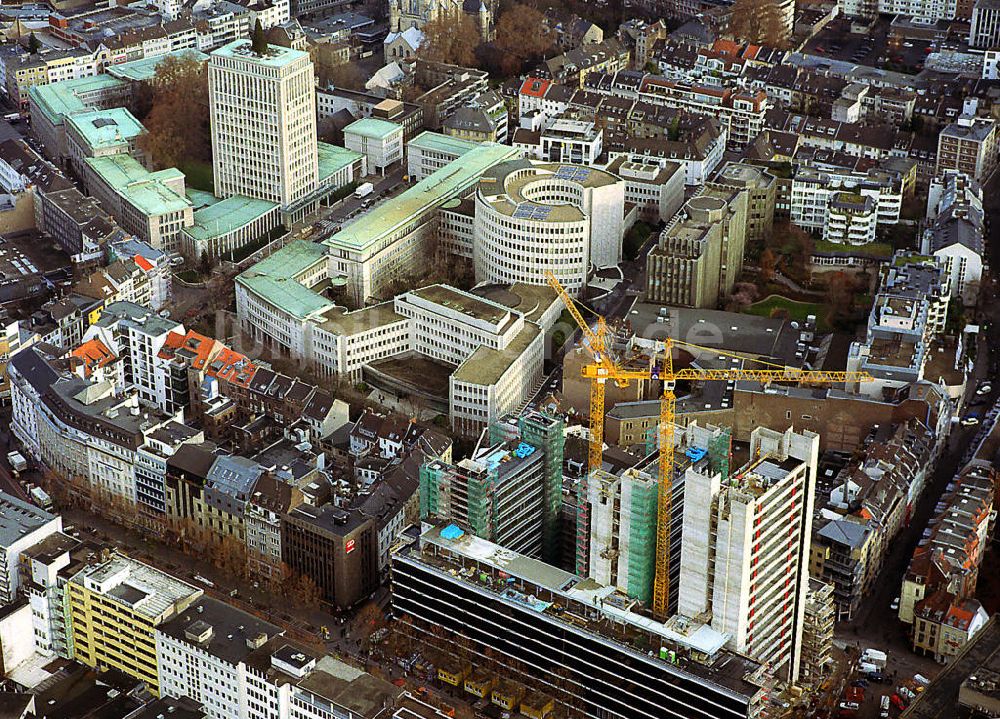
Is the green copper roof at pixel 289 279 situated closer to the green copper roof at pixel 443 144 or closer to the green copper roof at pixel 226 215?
the green copper roof at pixel 226 215

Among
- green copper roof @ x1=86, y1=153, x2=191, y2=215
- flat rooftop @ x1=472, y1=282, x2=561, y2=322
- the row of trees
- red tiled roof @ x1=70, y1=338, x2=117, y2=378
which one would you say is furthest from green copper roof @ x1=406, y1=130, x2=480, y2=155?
red tiled roof @ x1=70, y1=338, x2=117, y2=378

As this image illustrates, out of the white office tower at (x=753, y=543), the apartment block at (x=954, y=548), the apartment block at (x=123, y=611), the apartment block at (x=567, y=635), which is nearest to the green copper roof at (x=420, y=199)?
the apartment block at (x=567, y=635)

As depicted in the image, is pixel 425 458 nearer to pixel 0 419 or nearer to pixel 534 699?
pixel 534 699

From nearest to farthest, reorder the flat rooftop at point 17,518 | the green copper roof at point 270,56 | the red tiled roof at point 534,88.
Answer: the flat rooftop at point 17,518
the green copper roof at point 270,56
the red tiled roof at point 534,88

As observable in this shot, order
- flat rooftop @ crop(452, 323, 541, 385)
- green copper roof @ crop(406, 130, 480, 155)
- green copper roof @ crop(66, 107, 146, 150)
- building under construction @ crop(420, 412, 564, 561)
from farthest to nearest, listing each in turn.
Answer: green copper roof @ crop(406, 130, 480, 155) → green copper roof @ crop(66, 107, 146, 150) → flat rooftop @ crop(452, 323, 541, 385) → building under construction @ crop(420, 412, 564, 561)

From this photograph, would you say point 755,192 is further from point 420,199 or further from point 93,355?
point 93,355

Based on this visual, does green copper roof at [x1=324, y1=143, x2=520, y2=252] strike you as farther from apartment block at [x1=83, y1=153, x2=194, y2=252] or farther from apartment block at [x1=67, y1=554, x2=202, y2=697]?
apartment block at [x1=67, y1=554, x2=202, y2=697]
